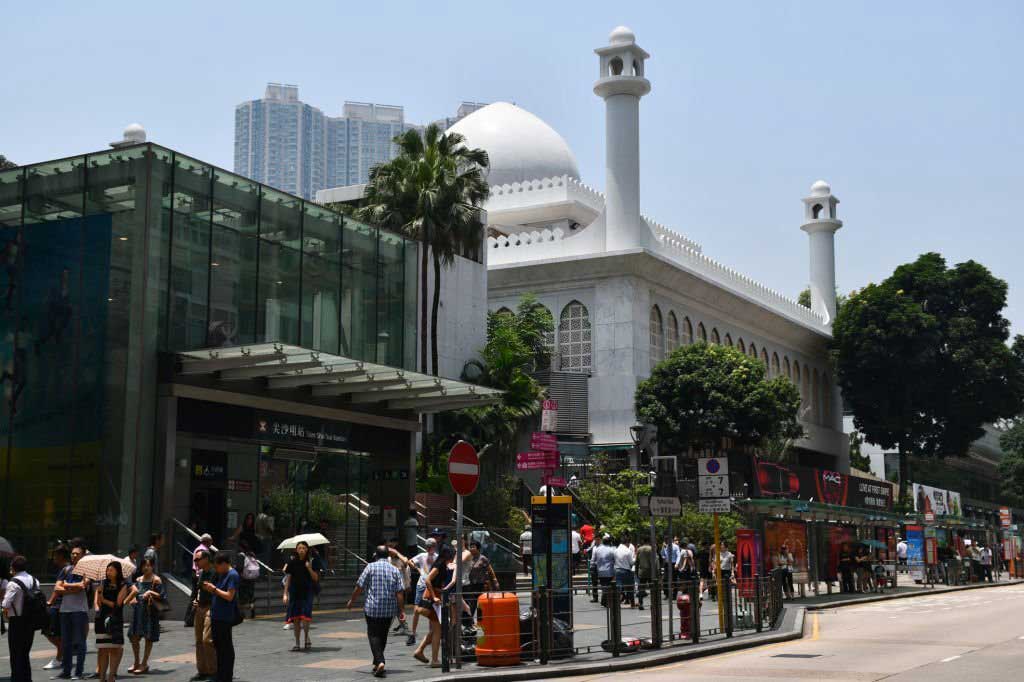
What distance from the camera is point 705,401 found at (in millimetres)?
48375

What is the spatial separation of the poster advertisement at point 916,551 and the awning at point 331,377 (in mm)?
20312

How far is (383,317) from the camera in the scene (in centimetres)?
3219

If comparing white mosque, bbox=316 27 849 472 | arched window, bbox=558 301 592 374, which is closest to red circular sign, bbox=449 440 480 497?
white mosque, bbox=316 27 849 472

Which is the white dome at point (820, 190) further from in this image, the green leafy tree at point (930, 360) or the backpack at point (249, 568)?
the backpack at point (249, 568)

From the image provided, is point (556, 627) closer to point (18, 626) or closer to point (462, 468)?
point (462, 468)

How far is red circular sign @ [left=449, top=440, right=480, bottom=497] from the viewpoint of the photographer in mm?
15352

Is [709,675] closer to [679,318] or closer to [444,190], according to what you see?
[444,190]

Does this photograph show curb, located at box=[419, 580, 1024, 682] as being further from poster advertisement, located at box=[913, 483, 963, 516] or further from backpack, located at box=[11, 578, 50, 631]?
poster advertisement, located at box=[913, 483, 963, 516]

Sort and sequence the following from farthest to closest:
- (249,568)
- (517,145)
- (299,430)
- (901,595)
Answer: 1. (517,145)
2. (901,595)
3. (299,430)
4. (249,568)

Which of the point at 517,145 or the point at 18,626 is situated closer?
the point at 18,626

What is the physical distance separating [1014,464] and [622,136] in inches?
2105

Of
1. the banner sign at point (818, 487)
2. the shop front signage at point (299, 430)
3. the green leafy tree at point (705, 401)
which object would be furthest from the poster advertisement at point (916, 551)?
the shop front signage at point (299, 430)

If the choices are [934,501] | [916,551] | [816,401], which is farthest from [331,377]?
[816,401]

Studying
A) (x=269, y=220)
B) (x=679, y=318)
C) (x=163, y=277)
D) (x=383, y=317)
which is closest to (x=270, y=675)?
(x=163, y=277)
